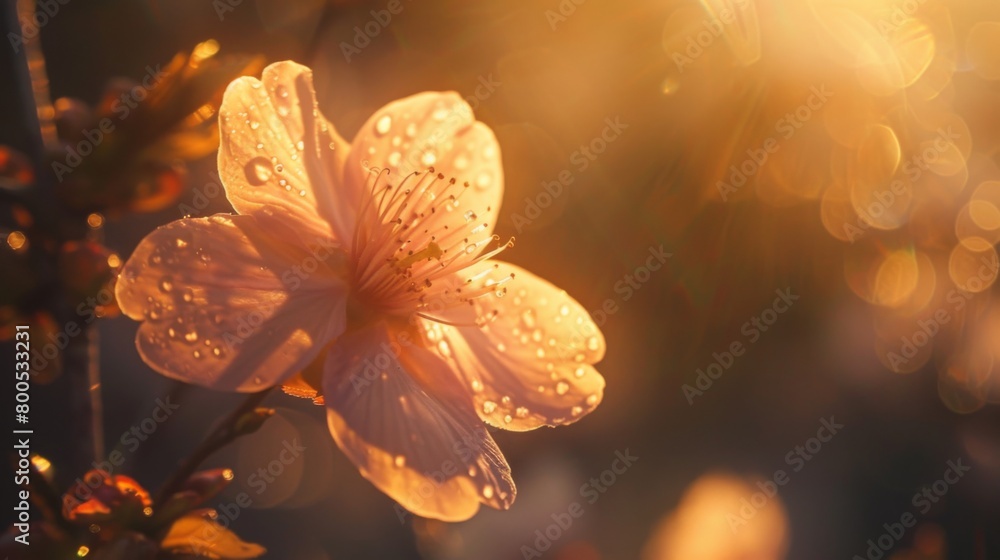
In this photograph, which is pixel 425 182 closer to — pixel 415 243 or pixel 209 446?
pixel 415 243

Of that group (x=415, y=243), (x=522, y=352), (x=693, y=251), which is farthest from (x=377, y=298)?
(x=693, y=251)

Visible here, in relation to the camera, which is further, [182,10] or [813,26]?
[182,10]

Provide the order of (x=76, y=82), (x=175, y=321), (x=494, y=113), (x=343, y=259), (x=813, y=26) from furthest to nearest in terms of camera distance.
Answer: (x=76, y=82), (x=494, y=113), (x=813, y=26), (x=343, y=259), (x=175, y=321)

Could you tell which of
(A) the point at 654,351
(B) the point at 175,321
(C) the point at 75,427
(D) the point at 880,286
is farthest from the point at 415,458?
(D) the point at 880,286

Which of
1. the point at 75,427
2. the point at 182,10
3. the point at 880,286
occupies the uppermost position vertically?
the point at 880,286

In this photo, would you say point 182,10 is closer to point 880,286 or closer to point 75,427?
point 75,427
